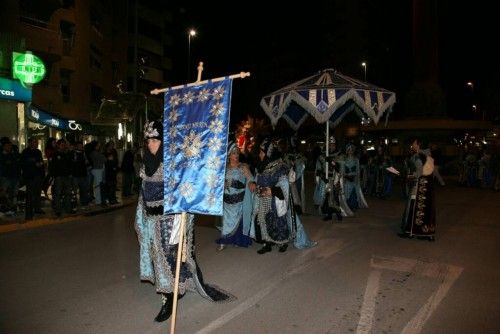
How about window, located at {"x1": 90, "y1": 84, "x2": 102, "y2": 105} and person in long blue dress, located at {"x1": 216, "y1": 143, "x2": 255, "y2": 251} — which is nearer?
person in long blue dress, located at {"x1": 216, "y1": 143, "x2": 255, "y2": 251}

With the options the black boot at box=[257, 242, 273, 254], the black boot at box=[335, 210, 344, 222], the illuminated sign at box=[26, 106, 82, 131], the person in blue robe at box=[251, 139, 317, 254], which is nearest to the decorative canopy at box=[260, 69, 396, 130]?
the black boot at box=[335, 210, 344, 222]

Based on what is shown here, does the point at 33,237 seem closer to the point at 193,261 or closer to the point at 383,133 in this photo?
the point at 193,261

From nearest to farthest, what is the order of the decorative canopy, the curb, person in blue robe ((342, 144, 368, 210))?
1. the curb
2. the decorative canopy
3. person in blue robe ((342, 144, 368, 210))

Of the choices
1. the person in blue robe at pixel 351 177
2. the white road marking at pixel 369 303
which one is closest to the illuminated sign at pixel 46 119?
the person in blue robe at pixel 351 177

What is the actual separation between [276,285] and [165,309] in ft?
5.48

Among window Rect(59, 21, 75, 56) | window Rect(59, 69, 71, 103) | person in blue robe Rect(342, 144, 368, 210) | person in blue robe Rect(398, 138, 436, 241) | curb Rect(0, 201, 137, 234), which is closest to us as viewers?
person in blue robe Rect(398, 138, 436, 241)

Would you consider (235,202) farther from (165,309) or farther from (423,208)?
(423,208)

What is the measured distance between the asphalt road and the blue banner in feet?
4.15

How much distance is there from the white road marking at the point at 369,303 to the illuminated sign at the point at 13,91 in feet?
44.0

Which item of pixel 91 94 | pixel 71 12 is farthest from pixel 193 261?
pixel 91 94

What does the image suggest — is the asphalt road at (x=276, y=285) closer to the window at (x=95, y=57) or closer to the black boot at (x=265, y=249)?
the black boot at (x=265, y=249)

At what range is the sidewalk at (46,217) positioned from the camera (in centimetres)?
1077

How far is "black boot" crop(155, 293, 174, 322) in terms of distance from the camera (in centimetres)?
504

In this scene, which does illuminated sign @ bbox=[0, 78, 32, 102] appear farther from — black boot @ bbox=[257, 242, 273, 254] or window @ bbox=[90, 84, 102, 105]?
window @ bbox=[90, 84, 102, 105]
